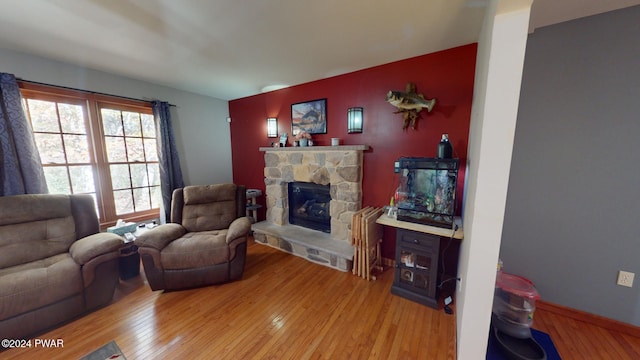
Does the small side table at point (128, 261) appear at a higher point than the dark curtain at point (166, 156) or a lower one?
lower

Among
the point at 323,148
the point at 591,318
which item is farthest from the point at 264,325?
the point at 591,318

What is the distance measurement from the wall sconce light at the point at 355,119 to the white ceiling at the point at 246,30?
0.50m

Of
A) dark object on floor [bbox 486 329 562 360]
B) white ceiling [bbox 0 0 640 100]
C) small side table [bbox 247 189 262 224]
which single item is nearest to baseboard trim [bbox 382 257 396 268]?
dark object on floor [bbox 486 329 562 360]

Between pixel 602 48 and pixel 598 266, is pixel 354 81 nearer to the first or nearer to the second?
pixel 602 48

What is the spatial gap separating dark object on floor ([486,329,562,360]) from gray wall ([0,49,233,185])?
13.7ft

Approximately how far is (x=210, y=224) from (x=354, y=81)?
2.53 m

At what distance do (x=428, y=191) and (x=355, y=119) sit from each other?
1.20m

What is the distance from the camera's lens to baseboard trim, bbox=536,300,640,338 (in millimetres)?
1606

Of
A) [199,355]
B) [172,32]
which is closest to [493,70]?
[172,32]

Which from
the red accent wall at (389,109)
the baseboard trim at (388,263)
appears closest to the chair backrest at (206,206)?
the red accent wall at (389,109)

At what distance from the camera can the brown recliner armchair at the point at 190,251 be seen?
205cm

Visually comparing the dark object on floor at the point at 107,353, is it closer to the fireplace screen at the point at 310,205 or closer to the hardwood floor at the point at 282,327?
the hardwood floor at the point at 282,327

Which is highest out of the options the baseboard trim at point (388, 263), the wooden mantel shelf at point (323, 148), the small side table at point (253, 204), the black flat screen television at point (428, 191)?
the wooden mantel shelf at point (323, 148)

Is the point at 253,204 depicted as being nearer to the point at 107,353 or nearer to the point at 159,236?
the point at 159,236
